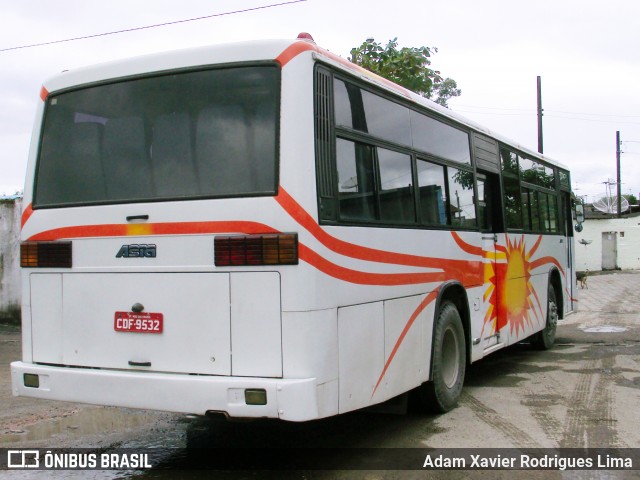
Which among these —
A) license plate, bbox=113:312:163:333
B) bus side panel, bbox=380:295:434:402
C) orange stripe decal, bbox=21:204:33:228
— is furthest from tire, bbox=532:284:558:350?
orange stripe decal, bbox=21:204:33:228

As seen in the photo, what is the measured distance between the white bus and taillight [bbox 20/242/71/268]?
0.04ft

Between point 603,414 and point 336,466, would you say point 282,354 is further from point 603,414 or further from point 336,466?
point 603,414

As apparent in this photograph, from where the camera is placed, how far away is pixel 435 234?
6.96 meters

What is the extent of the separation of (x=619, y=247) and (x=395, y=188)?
40.3m

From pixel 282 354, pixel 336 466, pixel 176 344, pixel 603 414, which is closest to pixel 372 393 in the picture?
pixel 336 466

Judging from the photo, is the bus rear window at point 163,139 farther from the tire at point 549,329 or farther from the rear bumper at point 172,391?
the tire at point 549,329

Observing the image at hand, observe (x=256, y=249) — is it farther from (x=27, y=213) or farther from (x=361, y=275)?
(x=27, y=213)

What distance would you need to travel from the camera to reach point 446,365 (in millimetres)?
7320

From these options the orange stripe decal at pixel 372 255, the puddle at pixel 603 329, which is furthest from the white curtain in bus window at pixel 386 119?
the puddle at pixel 603 329

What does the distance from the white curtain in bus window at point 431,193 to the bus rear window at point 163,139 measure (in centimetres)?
227

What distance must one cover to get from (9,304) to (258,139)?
11.3 metres

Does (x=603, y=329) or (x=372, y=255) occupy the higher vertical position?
(x=372, y=255)

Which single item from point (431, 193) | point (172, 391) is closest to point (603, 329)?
point (431, 193)

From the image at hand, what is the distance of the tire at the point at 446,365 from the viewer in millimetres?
6875
